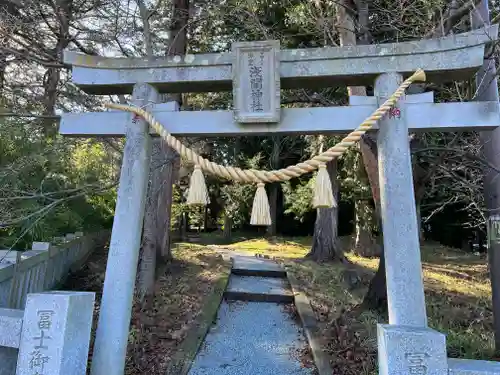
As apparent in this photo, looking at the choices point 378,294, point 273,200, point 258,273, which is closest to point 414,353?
point 378,294

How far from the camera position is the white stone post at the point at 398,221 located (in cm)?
274

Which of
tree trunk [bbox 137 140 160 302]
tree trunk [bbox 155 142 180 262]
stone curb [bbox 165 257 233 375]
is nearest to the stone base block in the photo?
stone curb [bbox 165 257 233 375]

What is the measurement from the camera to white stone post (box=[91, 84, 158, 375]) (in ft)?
9.71

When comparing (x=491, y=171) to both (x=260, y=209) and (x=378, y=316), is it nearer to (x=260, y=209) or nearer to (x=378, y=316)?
Answer: (x=378, y=316)

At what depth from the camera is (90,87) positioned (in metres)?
3.49

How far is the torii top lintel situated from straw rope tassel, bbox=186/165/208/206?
0.85 metres

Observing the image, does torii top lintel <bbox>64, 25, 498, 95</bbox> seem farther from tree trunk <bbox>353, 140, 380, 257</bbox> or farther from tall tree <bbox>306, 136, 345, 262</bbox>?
tree trunk <bbox>353, 140, 380, 257</bbox>

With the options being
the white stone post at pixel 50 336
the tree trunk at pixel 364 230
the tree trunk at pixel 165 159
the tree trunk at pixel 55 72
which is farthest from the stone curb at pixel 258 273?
the white stone post at pixel 50 336

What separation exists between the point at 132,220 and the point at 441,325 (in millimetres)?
4653

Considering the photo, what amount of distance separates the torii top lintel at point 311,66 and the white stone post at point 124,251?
0.22 metres

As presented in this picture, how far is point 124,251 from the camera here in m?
3.11

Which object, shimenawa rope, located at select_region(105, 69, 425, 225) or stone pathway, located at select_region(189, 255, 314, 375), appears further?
stone pathway, located at select_region(189, 255, 314, 375)

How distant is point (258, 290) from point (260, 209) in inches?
193

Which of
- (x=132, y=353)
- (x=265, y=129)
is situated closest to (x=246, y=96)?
(x=265, y=129)
